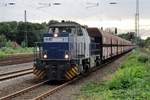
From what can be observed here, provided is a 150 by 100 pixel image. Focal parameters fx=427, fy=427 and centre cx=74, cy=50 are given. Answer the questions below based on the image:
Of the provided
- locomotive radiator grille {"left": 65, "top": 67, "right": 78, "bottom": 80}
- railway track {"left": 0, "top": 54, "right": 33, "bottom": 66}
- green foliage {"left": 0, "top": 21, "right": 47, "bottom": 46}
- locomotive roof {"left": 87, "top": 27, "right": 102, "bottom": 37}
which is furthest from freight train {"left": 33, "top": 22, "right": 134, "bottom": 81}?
green foliage {"left": 0, "top": 21, "right": 47, "bottom": 46}

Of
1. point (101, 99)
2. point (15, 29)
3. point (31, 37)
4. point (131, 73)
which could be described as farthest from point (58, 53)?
point (15, 29)

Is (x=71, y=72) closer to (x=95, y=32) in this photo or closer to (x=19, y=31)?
(x=95, y=32)

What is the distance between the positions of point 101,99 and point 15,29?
345 feet

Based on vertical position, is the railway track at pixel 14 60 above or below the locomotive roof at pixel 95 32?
below

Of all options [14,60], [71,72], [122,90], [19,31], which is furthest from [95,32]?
[19,31]

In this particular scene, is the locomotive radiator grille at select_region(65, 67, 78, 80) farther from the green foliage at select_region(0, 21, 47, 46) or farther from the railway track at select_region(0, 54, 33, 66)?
the green foliage at select_region(0, 21, 47, 46)

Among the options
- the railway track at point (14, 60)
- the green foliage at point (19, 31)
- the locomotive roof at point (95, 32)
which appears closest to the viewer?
the locomotive roof at point (95, 32)

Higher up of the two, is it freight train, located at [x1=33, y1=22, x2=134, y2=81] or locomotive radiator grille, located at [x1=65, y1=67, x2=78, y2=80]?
freight train, located at [x1=33, y1=22, x2=134, y2=81]

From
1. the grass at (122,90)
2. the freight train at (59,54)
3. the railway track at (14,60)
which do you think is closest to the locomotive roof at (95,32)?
the freight train at (59,54)

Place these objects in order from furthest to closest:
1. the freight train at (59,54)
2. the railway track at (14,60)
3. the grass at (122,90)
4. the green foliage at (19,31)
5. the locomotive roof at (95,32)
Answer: the green foliage at (19,31) → the railway track at (14,60) → the locomotive roof at (95,32) → the freight train at (59,54) → the grass at (122,90)

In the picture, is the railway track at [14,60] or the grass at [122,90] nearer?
the grass at [122,90]

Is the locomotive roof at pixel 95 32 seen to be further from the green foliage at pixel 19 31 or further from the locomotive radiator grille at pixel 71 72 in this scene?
the green foliage at pixel 19 31

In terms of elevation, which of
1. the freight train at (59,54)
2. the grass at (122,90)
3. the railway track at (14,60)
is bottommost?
the railway track at (14,60)

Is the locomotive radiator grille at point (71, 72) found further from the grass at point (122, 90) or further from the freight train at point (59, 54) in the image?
the grass at point (122, 90)
